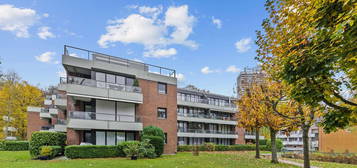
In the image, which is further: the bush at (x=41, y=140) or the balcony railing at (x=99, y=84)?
the balcony railing at (x=99, y=84)

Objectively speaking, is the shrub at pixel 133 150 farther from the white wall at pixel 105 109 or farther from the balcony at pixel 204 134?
the balcony at pixel 204 134

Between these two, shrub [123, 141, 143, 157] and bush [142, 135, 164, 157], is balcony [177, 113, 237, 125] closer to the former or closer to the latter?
bush [142, 135, 164, 157]

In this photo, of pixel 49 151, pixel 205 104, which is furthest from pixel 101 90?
pixel 205 104

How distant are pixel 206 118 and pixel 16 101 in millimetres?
32818

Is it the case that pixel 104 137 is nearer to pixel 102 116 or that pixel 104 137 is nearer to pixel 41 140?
pixel 102 116

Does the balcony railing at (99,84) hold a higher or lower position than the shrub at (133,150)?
higher

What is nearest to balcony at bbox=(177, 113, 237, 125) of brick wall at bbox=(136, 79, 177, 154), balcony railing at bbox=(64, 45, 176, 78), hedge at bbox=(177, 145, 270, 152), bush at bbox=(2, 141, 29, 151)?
hedge at bbox=(177, 145, 270, 152)

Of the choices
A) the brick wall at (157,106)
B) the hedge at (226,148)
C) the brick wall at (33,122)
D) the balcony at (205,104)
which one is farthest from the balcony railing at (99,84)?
the brick wall at (33,122)

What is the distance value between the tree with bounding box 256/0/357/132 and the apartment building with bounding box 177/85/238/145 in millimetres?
33412

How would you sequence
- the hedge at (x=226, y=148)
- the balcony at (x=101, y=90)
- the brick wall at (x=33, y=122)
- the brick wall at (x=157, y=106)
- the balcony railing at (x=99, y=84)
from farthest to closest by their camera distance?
1. the brick wall at (x=33, y=122)
2. the hedge at (x=226, y=148)
3. the brick wall at (x=157, y=106)
4. the balcony railing at (x=99, y=84)
5. the balcony at (x=101, y=90)

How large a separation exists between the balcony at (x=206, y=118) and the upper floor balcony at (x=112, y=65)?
14390 millimetres

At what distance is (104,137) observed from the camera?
70.4ft

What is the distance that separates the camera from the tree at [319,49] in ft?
13.3

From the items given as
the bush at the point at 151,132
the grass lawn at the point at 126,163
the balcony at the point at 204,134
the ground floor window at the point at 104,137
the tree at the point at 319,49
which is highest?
the tree at the point at 319,49
